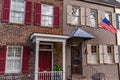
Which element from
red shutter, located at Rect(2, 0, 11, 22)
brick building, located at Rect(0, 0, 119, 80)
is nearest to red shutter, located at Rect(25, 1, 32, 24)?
brick building, located at Rect(0, 0, 119, 80)

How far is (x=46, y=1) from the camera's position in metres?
12.5

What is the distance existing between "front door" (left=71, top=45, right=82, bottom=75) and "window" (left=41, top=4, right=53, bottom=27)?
8.49 ft

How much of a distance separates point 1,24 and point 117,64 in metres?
9.83

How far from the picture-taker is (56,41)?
11.3 m

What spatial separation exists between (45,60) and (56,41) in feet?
5.37

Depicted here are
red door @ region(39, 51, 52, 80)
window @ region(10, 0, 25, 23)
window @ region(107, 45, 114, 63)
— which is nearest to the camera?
window @ region(10, 0, 25, 23)

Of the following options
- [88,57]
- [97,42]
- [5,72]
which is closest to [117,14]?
[97,42]

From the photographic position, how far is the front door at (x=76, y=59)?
12.7 m

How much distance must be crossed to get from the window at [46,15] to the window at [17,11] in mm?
1432

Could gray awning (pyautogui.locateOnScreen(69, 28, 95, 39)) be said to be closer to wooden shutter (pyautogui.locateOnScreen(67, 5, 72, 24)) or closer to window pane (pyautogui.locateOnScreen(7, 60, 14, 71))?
wooden shutter (pyautogui.locateOnScreen(67, 5, 72, 24))

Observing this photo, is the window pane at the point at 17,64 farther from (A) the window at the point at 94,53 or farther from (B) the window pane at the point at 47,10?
(A) the window at the point at 94,53

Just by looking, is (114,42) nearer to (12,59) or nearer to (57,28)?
(57,28)

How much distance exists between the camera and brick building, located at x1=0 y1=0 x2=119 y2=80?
35.9 feet

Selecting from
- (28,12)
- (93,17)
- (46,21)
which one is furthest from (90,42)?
(28,12)
